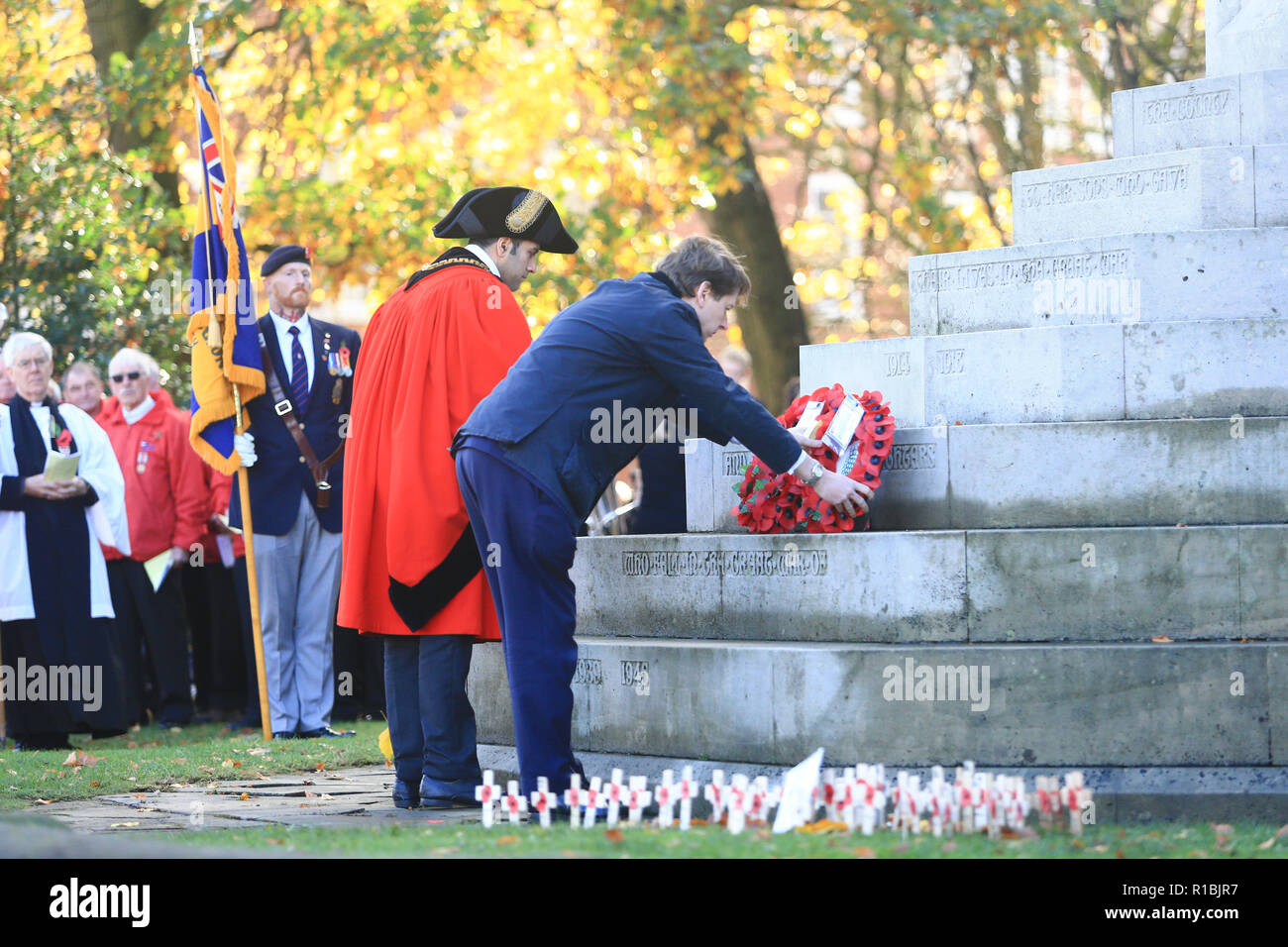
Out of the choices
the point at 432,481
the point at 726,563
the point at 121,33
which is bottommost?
the point at 726,563

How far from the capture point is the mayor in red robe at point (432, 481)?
22.2ft

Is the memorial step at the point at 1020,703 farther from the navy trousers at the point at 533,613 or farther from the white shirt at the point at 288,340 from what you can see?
the white shirt at the point at 288,340

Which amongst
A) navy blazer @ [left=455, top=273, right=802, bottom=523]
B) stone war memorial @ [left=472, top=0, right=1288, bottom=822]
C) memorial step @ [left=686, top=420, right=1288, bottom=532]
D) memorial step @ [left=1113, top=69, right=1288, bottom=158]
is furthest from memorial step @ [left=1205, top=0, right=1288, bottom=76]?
navy blazer @ [left=455, top=273, right=802, bottom=523]

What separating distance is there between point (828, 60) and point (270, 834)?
47.7 feet

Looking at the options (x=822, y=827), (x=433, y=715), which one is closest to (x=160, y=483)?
(x=433, y=715)

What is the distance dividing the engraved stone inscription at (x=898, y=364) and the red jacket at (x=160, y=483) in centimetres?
590

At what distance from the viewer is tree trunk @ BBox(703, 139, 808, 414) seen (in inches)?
716

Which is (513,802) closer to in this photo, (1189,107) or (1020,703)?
(1020,703)

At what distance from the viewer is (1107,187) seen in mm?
8398

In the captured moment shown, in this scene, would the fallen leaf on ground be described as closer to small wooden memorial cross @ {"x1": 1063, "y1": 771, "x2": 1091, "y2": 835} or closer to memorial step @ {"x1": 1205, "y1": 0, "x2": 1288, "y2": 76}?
small wooden memorial cross @ {"x1": 1063, "y1": 771, "x2": 1091, "y2": 835}

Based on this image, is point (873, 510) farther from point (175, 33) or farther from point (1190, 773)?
point (175, 33)

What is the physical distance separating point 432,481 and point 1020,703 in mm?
2356

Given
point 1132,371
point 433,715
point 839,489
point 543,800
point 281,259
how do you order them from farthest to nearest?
point 281,259 → point 1132,371 → point 433,715 → point 839,489 → point 543,800

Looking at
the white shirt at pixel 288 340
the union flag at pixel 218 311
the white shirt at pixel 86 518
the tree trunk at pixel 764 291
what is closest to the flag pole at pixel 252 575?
the union flag at pixel 218 311
